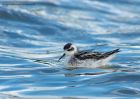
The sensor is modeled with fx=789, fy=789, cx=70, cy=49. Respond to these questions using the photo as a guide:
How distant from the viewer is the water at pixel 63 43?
1805 cm

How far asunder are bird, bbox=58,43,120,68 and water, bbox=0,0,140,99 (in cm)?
25

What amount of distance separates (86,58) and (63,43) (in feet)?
16.2

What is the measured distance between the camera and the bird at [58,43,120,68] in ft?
69.8

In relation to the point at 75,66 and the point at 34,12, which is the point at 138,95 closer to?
the point at 75,66

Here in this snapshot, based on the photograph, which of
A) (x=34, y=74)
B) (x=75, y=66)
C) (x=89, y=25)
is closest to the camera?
(x=34, y=74)

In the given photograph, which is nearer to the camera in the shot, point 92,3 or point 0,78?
point 0,78

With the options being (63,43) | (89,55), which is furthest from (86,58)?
(63,43)

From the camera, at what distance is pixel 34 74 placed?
20.3 metres

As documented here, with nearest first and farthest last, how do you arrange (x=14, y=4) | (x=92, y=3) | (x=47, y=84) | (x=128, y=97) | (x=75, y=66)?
(x=128, y=97), (x=47, y=84), (x=75, y=66), (x=14, y=4), (x=92, y=3)

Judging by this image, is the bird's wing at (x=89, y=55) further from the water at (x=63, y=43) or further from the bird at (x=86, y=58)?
the water at (x=63, y=43)

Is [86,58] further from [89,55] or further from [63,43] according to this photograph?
[63,43]

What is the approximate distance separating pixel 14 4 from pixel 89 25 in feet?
12.6

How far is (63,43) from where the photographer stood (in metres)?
26.2

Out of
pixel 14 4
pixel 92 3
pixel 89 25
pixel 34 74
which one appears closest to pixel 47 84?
pixel 34 74
